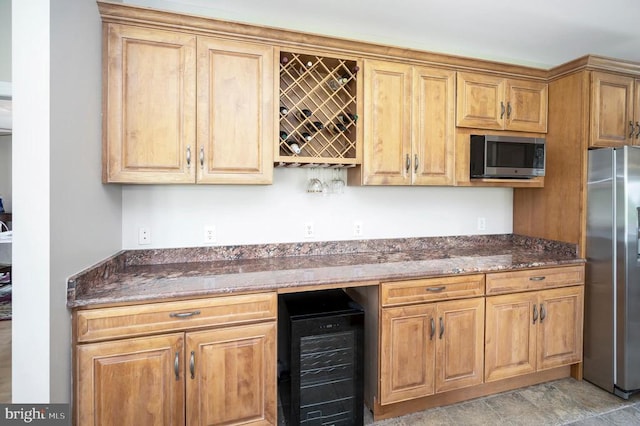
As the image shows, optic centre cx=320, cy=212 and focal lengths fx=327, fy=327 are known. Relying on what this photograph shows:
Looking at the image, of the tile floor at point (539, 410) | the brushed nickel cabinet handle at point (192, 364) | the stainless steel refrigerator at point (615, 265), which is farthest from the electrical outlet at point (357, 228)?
the stainless steel refrigerator at point (615, 265)

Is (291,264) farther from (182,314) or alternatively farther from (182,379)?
(182,379)

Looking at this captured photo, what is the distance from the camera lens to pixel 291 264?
6.89 ft

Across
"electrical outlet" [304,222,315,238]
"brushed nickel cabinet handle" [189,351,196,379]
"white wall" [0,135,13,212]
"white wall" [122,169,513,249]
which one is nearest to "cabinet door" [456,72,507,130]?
"white wall" [122,169,513,249]

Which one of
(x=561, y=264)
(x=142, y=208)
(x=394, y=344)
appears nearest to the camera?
(x=394, y=344)

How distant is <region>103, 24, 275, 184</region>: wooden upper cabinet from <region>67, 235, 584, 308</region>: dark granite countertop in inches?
21.0

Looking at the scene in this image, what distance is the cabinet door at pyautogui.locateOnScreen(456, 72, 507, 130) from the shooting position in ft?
7.73

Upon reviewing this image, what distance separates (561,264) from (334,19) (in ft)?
7.67

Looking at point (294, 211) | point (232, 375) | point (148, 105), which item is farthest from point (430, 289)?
point (148, 105)

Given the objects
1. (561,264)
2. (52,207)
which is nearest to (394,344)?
(561,264)

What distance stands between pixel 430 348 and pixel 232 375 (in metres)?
1.15

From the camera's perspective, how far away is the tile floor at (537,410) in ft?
6.43

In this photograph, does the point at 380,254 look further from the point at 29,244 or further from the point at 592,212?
the point at 29,244

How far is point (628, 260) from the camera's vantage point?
2182 millimetres

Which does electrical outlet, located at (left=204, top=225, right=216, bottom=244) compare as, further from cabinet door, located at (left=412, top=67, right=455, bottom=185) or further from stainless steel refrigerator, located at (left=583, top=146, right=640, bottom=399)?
stainless steel refrigerator, located at (left=583, top=146, right=640, bottom=399)
